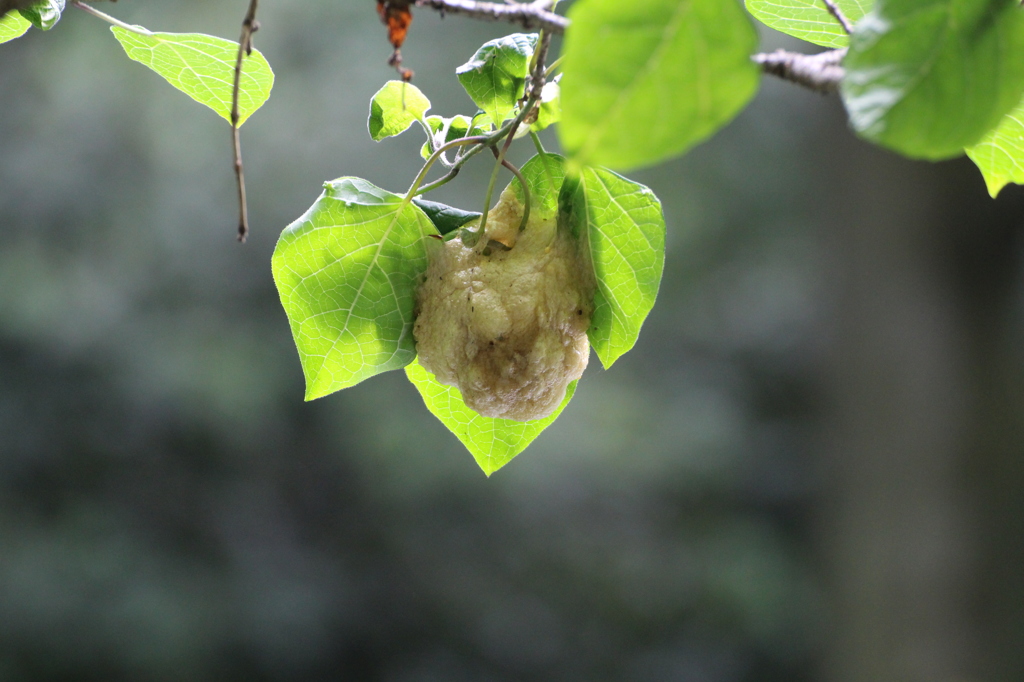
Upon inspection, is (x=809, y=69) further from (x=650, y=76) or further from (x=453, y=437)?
(x=453, y=437)

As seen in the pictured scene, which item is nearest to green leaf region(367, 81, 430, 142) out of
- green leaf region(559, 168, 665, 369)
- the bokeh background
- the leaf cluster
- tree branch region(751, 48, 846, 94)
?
the leaf cluster

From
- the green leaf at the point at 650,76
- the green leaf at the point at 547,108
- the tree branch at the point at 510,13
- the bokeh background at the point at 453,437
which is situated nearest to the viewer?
the green leaf at the point at 650,76

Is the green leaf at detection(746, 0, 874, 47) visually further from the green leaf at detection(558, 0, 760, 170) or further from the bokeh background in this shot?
the bokeh background

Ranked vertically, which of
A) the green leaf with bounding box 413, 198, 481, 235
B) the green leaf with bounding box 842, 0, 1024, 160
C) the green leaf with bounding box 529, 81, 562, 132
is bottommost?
the green leaf with bounding box 413, 198, 481, 235

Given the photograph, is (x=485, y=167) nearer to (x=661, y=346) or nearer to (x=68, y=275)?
(x=661, y=346)

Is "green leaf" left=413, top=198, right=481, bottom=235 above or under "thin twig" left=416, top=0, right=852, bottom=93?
under

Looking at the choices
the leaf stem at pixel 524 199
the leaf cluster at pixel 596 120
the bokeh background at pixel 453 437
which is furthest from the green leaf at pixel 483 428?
the bokeh background at pixel 453 437

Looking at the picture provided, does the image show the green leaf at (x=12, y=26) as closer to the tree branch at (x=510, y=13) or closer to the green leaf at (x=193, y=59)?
the green leaf at (x=193, y=59)
